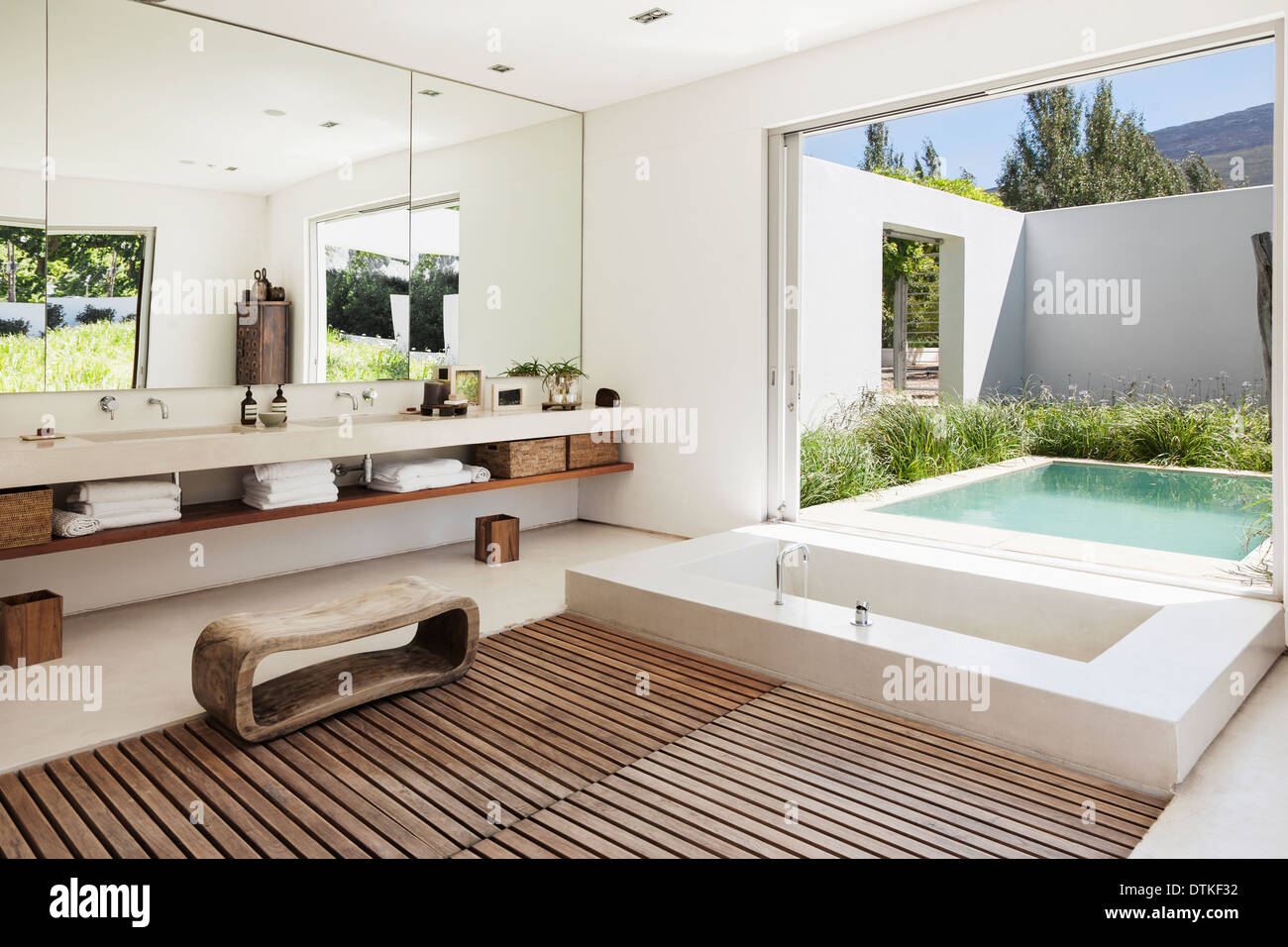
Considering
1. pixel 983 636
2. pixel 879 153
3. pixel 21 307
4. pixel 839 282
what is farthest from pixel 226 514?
pixel 879 153

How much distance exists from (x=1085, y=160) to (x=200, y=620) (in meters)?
4.65

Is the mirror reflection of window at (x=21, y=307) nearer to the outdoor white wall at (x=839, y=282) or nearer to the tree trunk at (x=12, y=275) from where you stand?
the tree trunk at (x=12, y=275)

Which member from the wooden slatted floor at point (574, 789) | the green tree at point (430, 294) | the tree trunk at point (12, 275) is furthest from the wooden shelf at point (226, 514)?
the wooden slatted floor at point (574, 789)

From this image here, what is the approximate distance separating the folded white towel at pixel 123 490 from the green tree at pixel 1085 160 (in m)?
4.30

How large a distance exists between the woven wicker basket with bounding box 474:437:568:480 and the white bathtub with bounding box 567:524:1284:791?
1314 millimetres

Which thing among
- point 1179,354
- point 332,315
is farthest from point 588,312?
point 1179,354

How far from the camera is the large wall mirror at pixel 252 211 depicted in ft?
13.4

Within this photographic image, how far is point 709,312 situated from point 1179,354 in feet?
8.22

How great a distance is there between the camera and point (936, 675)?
300cm

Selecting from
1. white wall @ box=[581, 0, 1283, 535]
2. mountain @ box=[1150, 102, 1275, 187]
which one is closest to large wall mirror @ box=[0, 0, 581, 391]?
white wall @ box=[581, 0, 1283, 535]

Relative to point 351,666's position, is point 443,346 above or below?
above

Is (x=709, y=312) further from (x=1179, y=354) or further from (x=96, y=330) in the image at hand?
(x=96, y=330)

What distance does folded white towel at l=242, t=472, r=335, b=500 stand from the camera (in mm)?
4504

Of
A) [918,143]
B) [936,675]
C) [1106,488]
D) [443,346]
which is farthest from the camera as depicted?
[443,346]
